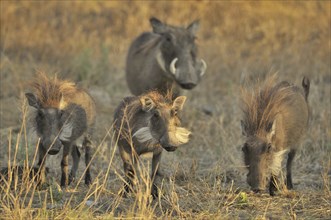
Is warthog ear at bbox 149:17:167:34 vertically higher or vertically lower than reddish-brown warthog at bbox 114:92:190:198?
higher

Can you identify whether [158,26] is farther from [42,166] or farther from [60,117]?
[42,166]

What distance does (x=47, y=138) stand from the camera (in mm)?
5555

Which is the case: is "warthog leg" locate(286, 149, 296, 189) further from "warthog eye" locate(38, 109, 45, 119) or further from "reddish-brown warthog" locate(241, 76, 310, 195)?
"warthog eye" locate(38, 109, 45, 119)

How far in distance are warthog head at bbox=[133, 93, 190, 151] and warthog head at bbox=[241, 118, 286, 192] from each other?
516 millimetres

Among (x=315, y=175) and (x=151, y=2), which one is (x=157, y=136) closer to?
(x=315, y=175)

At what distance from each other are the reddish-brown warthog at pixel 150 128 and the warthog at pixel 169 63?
7.69 feet

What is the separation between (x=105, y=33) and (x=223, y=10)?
245 cm

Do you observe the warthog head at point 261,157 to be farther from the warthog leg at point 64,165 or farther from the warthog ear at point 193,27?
the warthog ear at point 193,27

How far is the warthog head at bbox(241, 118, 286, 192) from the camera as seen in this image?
540 centimetres

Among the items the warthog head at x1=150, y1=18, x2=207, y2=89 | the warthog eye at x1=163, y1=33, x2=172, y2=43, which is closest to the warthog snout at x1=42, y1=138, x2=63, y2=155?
the warthog head at x1=150, y1=18, x2=207, y2=89

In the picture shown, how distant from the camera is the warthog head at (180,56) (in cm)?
809

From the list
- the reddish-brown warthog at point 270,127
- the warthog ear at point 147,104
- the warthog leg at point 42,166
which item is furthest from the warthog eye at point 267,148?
the warthog leg at point 42,166

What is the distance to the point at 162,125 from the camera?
17.0 ft

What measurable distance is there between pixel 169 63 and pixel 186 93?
191 cm
